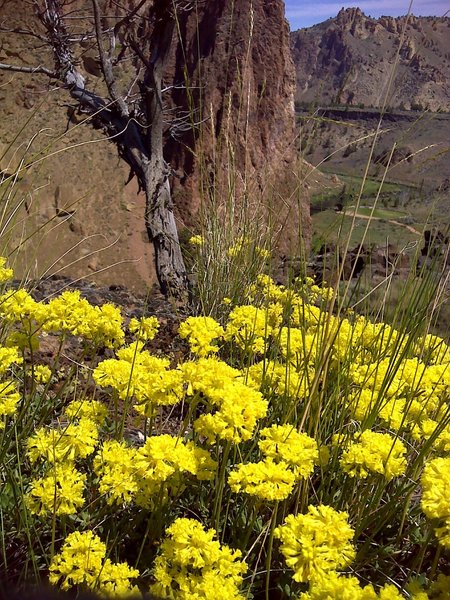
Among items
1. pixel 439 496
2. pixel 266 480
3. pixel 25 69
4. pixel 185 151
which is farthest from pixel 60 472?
pixel 185 151

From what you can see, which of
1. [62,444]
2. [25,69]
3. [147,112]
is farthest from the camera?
[147,112]

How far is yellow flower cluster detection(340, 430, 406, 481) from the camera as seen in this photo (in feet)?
5.38

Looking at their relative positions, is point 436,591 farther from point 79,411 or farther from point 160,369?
point 79,411

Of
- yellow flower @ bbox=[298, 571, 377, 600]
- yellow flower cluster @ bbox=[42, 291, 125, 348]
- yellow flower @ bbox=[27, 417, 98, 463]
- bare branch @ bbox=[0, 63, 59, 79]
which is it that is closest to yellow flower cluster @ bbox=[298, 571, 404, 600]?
yellow flower @ bbox=[298, 571, 377, 600]

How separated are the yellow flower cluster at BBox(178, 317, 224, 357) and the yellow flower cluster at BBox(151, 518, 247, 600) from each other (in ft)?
2.66

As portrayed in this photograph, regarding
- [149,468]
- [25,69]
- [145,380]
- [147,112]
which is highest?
[25,69]

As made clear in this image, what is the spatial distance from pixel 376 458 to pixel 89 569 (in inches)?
36.0

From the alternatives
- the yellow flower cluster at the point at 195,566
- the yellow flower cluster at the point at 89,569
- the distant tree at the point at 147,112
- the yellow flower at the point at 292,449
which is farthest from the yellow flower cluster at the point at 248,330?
the distant tree at the point at 147,112

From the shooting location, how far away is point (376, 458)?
166cm

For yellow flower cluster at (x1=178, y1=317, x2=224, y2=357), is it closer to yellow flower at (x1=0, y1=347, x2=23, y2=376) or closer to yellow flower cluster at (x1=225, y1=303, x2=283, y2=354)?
yellow flower cluster at (x1=225, y1=303, x2=283, y2=354)

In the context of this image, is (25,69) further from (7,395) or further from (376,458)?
(376,458)

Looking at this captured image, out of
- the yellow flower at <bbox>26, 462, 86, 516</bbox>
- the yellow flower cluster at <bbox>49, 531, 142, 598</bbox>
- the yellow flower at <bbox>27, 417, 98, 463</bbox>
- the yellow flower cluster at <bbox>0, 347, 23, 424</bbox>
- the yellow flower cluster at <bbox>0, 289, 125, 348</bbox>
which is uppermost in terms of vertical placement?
the yellow flower cluster at <bbox>0, 289, 125, 348</bbox>

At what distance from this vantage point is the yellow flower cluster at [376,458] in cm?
164

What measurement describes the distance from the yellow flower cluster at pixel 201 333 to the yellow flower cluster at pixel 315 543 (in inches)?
35.3
